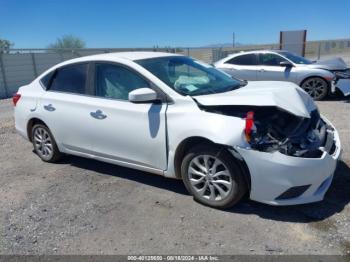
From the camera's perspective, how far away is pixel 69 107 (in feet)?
16.3

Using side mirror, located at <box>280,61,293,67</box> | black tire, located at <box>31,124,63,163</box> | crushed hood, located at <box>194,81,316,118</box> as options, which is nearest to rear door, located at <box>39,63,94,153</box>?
black tire, located at <box>31,124,63,163</box>

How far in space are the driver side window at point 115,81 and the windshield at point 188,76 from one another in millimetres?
192

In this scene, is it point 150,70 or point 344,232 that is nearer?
point 344,232

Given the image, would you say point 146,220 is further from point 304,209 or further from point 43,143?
point 43,143

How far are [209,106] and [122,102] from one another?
1.17 m

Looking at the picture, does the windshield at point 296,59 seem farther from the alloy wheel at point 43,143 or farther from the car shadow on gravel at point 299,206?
the alloy wheel at point 43,143

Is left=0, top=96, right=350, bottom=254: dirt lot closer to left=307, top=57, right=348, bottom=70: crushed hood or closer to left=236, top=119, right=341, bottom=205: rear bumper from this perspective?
left=236, top=119, right=341, bottom=205: rear bumper

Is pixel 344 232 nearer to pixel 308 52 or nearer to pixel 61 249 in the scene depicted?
pixel 61 249

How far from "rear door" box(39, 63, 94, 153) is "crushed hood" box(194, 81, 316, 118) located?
1672 millimetres

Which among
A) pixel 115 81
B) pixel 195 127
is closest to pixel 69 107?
pixel 115 81

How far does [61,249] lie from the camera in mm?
3389

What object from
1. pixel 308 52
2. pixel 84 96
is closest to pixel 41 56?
pixel 84 96

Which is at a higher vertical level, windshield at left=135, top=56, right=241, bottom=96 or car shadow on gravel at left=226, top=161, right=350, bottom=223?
windshield at left=135, top=56, right=241, bottom=96

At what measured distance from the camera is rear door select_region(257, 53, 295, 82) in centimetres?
1035
